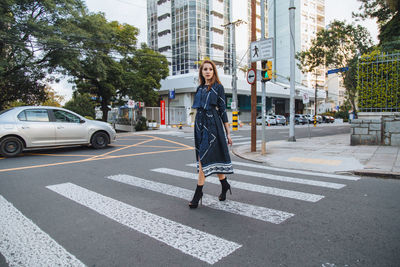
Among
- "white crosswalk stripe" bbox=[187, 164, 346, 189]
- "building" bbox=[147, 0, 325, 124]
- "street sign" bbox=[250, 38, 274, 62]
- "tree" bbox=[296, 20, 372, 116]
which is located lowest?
"white crosswalk stripe" bbox=[187, 164, 346, 189]

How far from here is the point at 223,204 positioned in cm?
407

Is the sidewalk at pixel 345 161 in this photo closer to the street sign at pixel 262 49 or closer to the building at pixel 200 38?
the street sign at pixel 262 49

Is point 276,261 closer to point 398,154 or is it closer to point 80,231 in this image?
point 80,231

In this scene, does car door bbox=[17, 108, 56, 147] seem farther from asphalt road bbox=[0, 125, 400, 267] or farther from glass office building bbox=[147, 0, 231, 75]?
glass office building bbox=[147, 0, 231, 75]

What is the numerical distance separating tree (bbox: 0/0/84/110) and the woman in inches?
712

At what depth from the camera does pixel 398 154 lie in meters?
8.25

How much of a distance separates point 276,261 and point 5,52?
23.5m

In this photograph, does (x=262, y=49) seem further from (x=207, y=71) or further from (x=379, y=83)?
(x=207, y=71)

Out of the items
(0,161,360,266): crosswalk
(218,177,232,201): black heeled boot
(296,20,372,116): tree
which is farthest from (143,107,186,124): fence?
(218,177,232,201): black heeled boot

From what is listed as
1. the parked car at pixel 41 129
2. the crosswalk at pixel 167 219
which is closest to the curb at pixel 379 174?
the crosswalk at pixel 167 219

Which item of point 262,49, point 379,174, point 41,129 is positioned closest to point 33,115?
→ point 41,129

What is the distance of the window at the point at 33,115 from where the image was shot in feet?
29.2

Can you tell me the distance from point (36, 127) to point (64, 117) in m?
0.97

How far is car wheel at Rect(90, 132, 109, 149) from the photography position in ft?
34.1
